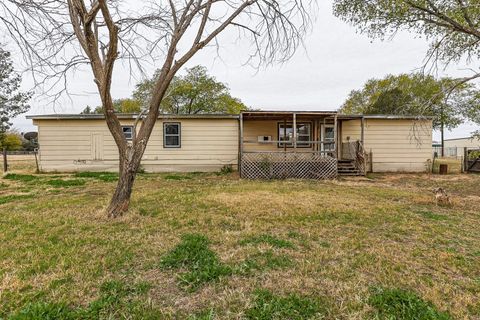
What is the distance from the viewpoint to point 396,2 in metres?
7.29

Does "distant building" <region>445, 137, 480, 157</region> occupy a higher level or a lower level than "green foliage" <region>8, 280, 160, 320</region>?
higher

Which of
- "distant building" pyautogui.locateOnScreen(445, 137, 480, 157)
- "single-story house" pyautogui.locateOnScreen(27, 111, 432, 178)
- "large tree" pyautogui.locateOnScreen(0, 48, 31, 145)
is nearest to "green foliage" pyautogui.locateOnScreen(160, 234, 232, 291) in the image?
"single-story house" pyautogui.locateOnScreen(27, 111, 432, 178)

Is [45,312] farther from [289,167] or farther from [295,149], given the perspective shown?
[295,149]

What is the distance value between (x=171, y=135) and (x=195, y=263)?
10251 mm

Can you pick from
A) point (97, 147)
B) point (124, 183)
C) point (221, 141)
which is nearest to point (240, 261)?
point (124, 183)

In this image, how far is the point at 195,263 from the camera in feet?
9.54

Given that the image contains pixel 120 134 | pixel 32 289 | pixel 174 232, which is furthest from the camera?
pixel 120 134

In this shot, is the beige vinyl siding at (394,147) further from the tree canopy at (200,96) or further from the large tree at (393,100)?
the tree canopy at (200,96)

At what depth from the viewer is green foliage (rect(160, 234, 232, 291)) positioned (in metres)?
2.57

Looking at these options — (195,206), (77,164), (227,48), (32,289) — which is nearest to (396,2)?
(227,48)

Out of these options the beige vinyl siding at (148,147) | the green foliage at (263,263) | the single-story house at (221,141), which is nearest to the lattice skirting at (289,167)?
the single-story house at (221,141)

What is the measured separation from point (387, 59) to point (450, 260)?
41.3 feet

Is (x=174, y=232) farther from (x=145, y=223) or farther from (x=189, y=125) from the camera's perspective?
(x=189, y=125)

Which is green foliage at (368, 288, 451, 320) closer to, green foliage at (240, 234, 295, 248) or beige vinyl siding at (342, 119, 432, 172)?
green foliage at (240, 234, 295, 248)
